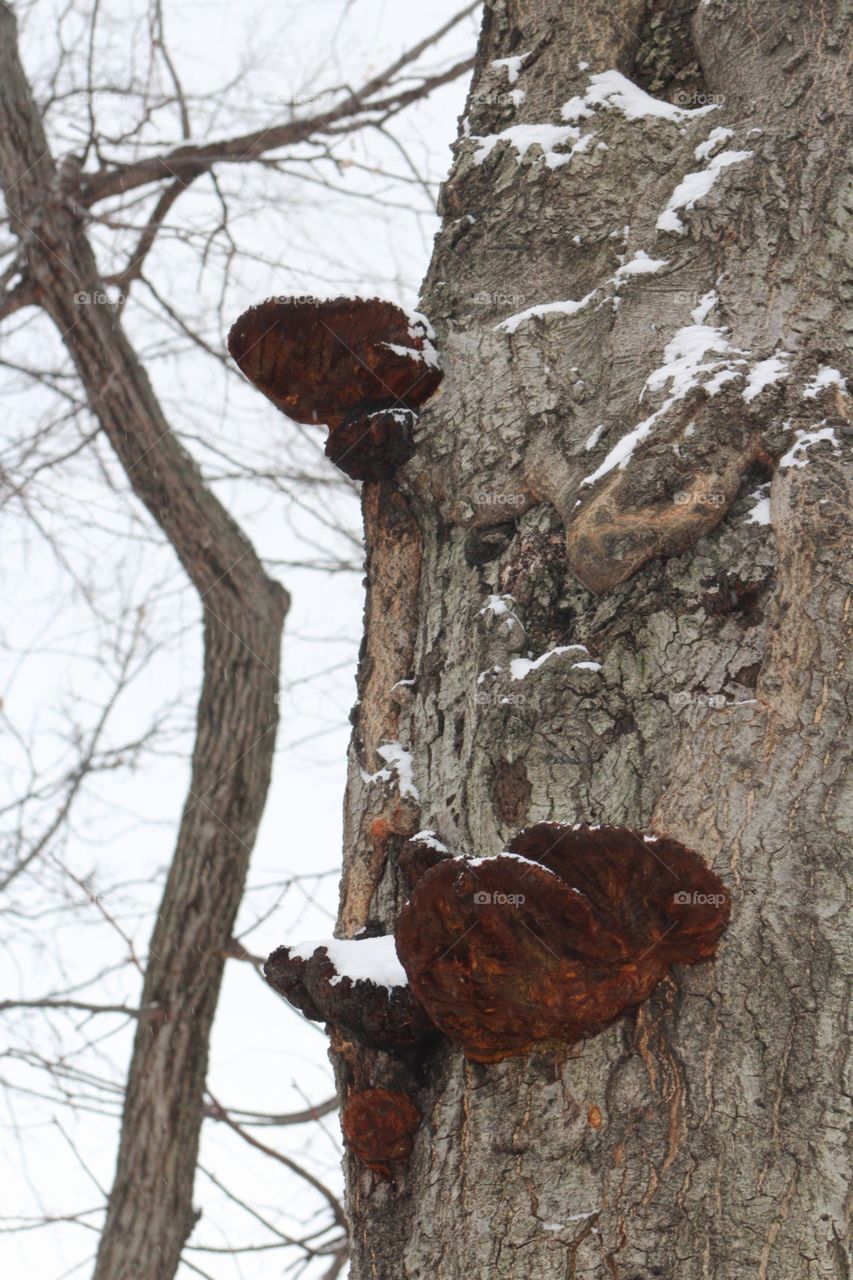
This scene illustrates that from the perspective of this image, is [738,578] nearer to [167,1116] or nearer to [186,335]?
[167,1116]

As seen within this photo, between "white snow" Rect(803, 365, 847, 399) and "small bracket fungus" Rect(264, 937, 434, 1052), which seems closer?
"small bracket fungus" Rect(264, 937, 434, 1052)

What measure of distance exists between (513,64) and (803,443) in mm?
1104

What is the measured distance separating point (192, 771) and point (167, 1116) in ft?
5.00

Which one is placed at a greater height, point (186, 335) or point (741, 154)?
point (186, 335)

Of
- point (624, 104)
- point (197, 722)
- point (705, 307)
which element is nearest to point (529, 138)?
point (624, 104)

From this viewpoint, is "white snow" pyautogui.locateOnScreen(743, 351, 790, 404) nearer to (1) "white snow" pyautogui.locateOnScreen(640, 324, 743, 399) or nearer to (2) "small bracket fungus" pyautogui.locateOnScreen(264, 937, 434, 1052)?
(1) "white snow" pyautogui.locateOnScreen(640, 324, 743, 399)

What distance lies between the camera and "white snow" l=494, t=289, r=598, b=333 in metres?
1.97

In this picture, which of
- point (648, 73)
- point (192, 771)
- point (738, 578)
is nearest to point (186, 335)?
point (192, 771)

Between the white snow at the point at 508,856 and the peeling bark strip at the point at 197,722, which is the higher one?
the peeling bark strip at the point at 197,722

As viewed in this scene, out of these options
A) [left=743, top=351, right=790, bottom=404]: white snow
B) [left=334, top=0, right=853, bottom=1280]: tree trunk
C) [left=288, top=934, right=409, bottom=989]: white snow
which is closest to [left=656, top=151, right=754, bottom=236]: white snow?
[left=334, top=0, right=853, bottom=1280]: tree trunk

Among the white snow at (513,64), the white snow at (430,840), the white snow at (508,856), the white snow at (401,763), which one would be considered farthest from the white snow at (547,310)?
the white snow at (508,856)

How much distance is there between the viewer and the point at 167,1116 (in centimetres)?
499

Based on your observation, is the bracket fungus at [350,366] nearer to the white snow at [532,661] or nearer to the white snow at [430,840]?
the white snow at [532,661]

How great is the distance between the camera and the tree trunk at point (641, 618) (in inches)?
53.6
